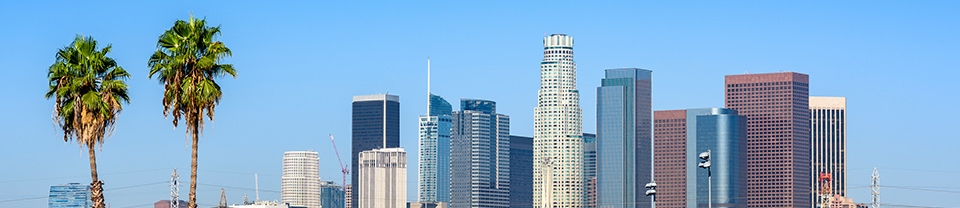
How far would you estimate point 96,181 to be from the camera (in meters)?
58.7

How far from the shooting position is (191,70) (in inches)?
2298

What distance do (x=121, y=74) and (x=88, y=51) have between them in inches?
74.6

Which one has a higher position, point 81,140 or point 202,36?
point 202,36

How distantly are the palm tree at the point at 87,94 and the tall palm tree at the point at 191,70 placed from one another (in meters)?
2.61

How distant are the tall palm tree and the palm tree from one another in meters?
2.61

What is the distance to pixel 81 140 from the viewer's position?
5966 centimetres

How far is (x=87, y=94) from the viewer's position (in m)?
59.0

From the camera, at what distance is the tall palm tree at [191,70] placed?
57.9m

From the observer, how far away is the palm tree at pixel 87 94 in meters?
58.9

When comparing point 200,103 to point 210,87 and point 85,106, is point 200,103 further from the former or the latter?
point 85,106

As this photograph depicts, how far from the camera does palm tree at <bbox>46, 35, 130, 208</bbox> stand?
5894cm

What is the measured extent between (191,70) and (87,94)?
4489mm

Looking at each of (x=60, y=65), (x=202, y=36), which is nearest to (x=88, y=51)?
(x=60, y=65)

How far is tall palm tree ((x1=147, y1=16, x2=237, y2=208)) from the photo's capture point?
190 ft
